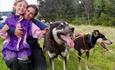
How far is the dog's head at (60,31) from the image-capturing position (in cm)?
842

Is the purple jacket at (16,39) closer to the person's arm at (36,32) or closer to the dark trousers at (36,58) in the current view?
the person's arm at (36,32)

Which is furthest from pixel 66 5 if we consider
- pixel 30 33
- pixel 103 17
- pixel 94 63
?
pixel 30 33

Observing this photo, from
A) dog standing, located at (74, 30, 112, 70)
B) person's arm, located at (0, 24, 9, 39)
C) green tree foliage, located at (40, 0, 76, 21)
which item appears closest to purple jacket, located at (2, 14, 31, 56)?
person's arm, located at (0, 24, 9, 39)

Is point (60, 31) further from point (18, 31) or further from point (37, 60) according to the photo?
point (18, 31)

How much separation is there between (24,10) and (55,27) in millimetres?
2406

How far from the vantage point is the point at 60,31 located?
8766 millimetres

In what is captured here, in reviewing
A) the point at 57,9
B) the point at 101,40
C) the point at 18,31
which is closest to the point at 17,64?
the point at 18,31

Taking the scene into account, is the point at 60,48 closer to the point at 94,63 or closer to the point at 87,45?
the point at 87,45

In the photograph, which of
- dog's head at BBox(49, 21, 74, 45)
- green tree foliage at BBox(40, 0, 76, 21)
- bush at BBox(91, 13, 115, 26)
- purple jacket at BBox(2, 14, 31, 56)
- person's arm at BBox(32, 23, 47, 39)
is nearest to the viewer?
purple jacket at BBox(2, 14, 31, 56)

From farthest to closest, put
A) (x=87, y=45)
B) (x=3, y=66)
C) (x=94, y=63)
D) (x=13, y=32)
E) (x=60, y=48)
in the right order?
(x=94, y=63), (x=87, y=45), (x=3, y=66), (x=60, y=48), (x=13, y=32)

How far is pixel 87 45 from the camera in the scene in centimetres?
1144

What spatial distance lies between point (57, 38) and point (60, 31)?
42 cm

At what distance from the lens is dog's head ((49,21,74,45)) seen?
8.42m

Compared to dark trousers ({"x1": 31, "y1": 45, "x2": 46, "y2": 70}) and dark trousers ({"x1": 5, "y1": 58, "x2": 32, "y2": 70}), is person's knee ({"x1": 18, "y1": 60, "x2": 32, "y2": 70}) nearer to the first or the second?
dark trousers ({"x1": 5, "y1": 58, "x2": 32, "y2": 70})
